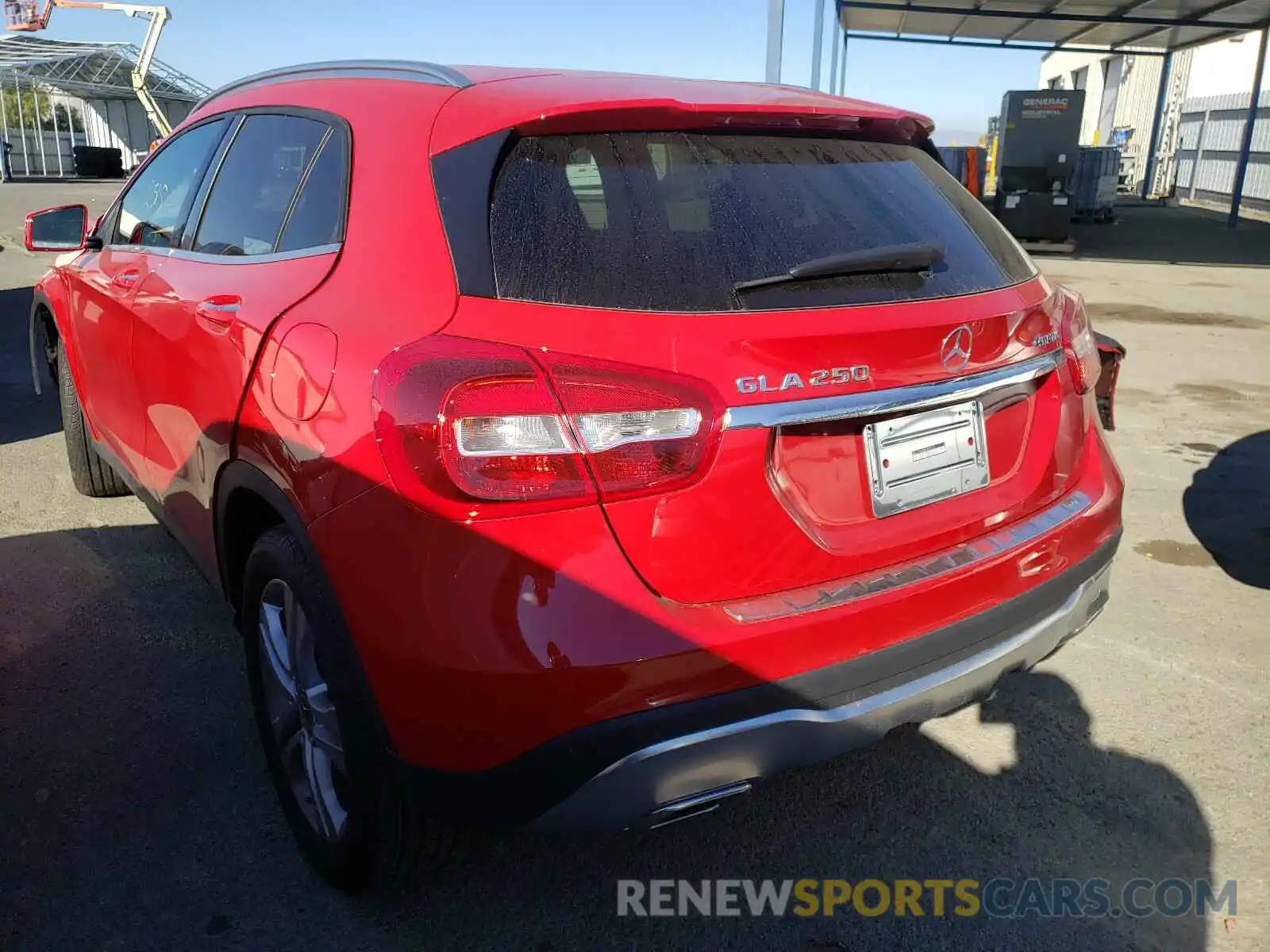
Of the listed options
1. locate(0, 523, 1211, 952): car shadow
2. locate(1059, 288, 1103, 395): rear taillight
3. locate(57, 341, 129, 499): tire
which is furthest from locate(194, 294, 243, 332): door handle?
locate(57, 341, 129, 499): tire

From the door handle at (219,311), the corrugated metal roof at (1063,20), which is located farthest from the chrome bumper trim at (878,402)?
the corrugated metal roof at (1063,20)

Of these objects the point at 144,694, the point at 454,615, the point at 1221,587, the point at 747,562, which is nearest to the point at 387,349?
the point at 454,615

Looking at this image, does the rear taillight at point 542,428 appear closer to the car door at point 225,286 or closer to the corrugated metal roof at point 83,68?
the car door at point 225,286

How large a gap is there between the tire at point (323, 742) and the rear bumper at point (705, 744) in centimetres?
18

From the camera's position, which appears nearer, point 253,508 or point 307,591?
point 307,591

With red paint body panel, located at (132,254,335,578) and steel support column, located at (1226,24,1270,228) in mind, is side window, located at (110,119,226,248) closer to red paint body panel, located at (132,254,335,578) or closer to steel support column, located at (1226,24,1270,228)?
red paint body panel, located at (132,254,335,578)

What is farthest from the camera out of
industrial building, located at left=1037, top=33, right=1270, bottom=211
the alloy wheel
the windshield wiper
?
industrial building, located at left=1037, top=33, right=1270, bottom=211

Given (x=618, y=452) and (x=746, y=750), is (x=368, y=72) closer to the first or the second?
(x=618, y=452)

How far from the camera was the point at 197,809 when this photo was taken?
2527mm

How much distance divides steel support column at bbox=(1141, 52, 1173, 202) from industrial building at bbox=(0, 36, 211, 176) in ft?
118

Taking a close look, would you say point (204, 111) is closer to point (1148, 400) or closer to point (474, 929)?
point (474, 929)

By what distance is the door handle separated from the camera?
238 cm

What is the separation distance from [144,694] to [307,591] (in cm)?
142

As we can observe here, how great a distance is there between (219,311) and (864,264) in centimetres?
153
